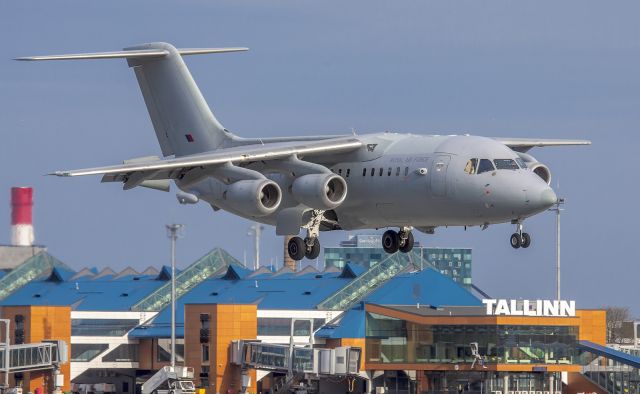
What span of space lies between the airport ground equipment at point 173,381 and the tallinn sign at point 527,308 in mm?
15775

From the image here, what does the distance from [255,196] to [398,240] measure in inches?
216

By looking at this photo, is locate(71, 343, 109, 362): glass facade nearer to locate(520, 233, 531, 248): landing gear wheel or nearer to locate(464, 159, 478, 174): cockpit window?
locate(464, 159, 478, 174): cockpit window

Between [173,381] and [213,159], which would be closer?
[213,159]

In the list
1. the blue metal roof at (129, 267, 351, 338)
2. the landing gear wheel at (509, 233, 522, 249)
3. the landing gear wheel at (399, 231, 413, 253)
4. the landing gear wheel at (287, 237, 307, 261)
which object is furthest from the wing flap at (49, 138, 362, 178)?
the blue metal roof at (129, 267, 351, 338)

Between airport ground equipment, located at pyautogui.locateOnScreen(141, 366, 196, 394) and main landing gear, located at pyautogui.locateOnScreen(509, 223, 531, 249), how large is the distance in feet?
138

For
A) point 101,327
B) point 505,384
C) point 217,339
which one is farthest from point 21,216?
point 505,384

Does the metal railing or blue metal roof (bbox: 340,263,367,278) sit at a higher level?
blue metal roof (bbox: 340,263,367,278)

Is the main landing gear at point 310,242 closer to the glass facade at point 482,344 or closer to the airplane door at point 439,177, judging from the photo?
the airplane door at point 439,177

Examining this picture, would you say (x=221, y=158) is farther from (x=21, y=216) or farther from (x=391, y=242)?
(x=21, y=216)

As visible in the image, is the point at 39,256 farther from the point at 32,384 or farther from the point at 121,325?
the point at 32,384

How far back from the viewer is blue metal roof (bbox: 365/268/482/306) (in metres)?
96.5

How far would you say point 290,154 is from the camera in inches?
1965

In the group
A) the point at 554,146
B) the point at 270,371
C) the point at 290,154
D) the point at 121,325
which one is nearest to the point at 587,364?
the point at 270,371

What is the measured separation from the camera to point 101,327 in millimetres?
100750
